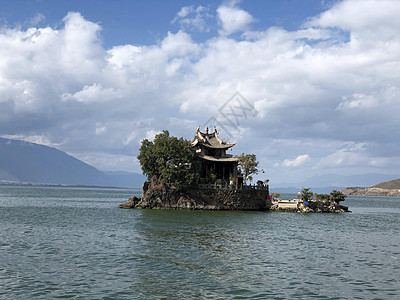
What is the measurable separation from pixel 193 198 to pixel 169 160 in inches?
371

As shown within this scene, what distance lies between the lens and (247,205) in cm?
7700

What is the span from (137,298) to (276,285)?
8155mm

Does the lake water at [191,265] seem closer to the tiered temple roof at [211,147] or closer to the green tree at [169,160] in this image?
the green tree at [169,160]

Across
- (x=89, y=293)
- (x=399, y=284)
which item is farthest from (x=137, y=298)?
(x=399, y=284)

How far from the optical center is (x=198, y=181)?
77.4 m

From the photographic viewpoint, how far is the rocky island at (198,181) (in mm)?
72250

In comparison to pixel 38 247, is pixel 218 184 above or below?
above

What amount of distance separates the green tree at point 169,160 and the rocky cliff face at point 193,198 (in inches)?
91.1

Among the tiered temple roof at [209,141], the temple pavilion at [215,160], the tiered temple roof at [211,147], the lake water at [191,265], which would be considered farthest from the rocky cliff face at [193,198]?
the lake water at [191,265]

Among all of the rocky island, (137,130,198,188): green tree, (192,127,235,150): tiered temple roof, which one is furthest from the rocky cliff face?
(192,127,235,150): tiered temple roof

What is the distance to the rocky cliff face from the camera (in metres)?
73.9

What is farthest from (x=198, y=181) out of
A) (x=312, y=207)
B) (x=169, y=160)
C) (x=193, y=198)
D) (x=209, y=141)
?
(x=312, y=207)

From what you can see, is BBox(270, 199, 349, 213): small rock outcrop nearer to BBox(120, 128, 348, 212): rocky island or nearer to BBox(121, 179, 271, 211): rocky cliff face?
BBox(120, 128, 348, 212): rocky island

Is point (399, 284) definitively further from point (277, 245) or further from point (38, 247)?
point (38, 247)
